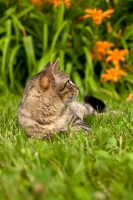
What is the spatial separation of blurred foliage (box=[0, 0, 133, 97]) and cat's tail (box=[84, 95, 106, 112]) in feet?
5.50

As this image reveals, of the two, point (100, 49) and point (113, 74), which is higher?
point (100, 49)

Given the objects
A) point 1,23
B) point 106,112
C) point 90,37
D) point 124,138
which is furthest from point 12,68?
point 124,138

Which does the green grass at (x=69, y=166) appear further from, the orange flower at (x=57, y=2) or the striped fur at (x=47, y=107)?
the orange flower at (x=57, y=2)

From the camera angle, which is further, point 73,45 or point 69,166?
point 73,45

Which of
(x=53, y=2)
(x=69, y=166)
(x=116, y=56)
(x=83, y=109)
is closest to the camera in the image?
(x=69, y=166)

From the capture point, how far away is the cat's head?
440 cm

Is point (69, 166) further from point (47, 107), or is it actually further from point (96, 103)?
point (96, 103)

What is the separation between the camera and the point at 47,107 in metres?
4.44

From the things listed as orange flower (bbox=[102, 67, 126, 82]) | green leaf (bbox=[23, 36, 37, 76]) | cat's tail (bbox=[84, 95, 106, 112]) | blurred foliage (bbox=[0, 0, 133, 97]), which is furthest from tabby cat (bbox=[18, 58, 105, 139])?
green leaf (bbox=[23, 36, 37, 76])

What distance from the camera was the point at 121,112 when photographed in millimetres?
5191

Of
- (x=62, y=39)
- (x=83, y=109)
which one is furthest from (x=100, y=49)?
(x=83, y=109)

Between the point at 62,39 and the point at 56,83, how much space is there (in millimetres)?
3231

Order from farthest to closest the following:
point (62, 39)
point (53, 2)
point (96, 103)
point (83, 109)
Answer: point (62, 39), point (53, 2), point (96, 103), point (83, 109)

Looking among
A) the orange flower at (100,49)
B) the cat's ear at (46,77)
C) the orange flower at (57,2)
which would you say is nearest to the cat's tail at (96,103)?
the cat's ear at (46,77)
